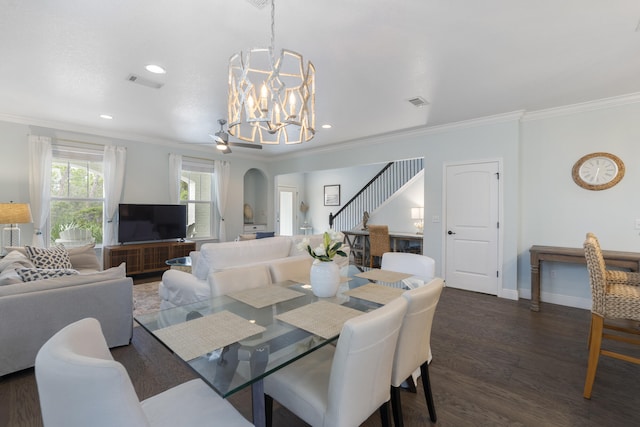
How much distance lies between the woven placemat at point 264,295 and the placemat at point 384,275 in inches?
27.9

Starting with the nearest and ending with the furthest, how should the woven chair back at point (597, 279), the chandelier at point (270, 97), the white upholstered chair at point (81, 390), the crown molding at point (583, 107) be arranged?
the white upholstered chair at point (81, 390), the chandelier at point (270, 97), the woven chair back at point (597, 279), the crown molding at point (583, 107)

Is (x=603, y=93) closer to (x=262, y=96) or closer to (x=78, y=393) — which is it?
(x=262, y=96)

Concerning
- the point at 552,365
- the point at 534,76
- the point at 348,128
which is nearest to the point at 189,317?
the point at 552,365

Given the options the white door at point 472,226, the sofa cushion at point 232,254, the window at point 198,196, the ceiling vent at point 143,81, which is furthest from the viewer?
the window at point 198,196

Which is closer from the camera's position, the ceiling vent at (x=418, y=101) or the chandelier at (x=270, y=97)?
the chandelier at (x=270, y=97)

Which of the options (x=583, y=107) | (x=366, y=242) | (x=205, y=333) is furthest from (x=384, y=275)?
(x=366, y=242)

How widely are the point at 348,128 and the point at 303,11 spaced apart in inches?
118

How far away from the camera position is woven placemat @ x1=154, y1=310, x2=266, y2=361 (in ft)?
3.97

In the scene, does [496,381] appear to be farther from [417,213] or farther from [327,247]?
[417,213]

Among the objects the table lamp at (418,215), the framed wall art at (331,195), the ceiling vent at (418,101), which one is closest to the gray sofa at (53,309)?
the ceiling vent at (418,101)

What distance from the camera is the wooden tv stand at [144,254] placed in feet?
16.1

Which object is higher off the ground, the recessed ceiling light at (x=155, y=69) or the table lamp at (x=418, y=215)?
the recessed ceiling light at (x=155, y=69)

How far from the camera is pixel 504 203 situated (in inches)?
166

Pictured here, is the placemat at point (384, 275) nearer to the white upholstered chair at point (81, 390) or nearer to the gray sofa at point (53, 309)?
the white upholstered chair at point (81, 390)
